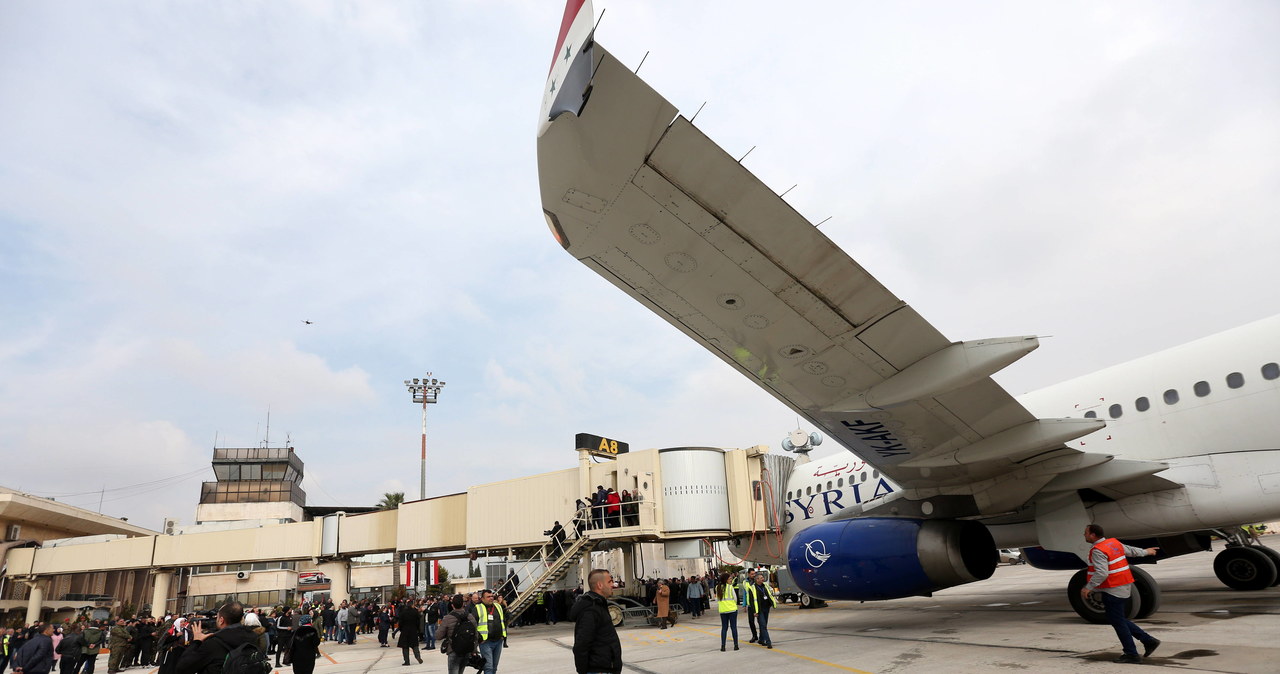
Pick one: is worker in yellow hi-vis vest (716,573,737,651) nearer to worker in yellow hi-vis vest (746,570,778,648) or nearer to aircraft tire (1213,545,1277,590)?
worker in yellow hi-vis vest (746,570,778,648)

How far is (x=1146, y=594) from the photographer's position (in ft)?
29.0

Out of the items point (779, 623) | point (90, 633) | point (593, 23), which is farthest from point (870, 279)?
point (90, 633)

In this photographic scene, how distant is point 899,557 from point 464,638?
20.9 feet

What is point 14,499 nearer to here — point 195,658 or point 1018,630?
point 195,658

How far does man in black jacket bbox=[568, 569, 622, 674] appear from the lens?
4.45 m

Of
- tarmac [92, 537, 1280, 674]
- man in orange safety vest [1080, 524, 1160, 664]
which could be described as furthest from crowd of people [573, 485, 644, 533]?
man in orange safety vest [1080, 524, 1160, 664]

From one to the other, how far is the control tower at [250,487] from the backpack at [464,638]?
2283 inches

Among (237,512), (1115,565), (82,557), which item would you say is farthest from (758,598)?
(237,512)

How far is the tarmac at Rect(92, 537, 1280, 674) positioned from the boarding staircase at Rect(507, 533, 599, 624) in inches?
112

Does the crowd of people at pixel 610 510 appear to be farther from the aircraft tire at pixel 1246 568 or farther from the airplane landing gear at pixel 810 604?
the aircraft tire at pixel 1246 568

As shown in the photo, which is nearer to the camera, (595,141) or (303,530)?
(595,141)

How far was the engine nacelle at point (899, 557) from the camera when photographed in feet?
32.1

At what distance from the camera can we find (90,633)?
14.1m

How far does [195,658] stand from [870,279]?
19.3 feet
